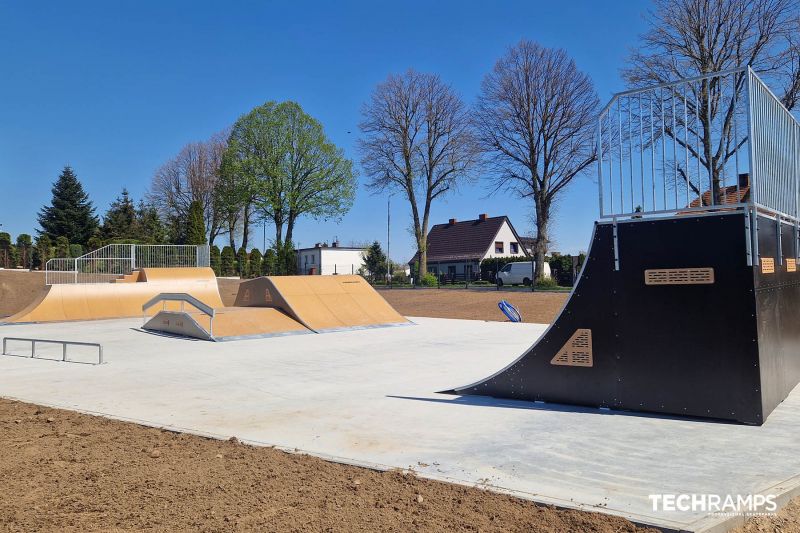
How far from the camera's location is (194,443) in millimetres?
5133

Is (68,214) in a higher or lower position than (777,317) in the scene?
higher

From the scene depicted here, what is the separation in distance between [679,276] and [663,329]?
56 centimetres

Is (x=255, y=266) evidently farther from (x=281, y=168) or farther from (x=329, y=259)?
(x=329, y=259)

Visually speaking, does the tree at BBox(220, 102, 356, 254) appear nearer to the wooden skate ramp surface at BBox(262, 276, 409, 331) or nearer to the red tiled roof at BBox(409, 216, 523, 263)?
the red tiled roof at BBox(409, 216, 523, 263)

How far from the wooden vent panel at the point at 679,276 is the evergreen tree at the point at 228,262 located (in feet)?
137

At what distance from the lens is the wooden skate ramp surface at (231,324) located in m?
15.1

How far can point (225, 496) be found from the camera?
12.1ft

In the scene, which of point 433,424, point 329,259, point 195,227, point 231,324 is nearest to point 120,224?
point 195,227

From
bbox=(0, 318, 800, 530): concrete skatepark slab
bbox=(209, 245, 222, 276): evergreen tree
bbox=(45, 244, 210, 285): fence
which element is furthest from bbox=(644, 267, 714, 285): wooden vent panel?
bbox=(209, 245, 222, 276): evergreen tree

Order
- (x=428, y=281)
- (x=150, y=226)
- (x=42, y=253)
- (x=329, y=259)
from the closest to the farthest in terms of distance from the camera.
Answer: (x=428, y=281)
(x=42, y=253)
(x=150, y=226)
(x=329, y=259)

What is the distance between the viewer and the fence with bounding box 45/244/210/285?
28.0 metres

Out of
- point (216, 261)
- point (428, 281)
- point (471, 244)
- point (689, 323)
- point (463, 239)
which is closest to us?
point (689, 323)

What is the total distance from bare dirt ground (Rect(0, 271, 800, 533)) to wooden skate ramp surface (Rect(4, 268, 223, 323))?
732 inches

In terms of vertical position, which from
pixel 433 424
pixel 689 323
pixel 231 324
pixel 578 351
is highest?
pixel 689 323
